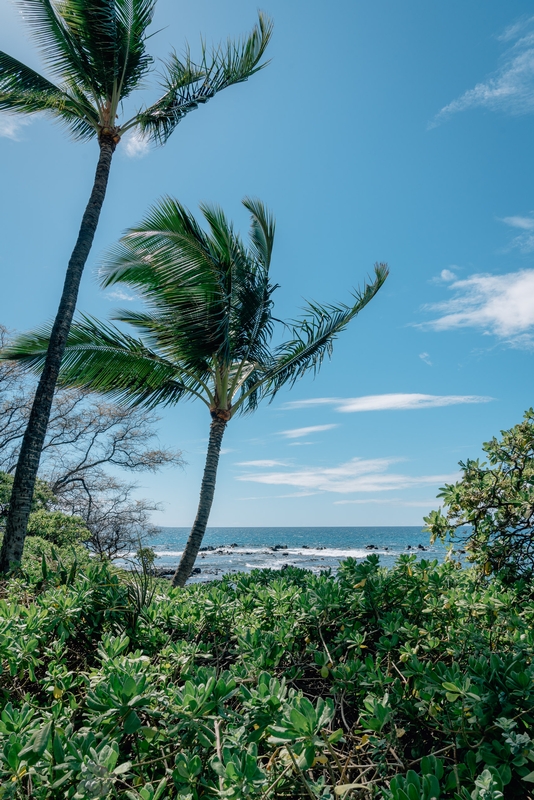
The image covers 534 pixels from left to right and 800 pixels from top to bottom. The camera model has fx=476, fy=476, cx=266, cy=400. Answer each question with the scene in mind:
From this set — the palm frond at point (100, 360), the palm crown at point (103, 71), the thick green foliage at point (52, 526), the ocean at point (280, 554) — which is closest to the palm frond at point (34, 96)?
the palm crown at point (103, 71)

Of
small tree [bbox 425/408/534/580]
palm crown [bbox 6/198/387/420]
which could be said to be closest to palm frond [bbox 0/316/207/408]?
→ palm crown [bbox 6/198/387/420]

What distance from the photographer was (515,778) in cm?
126

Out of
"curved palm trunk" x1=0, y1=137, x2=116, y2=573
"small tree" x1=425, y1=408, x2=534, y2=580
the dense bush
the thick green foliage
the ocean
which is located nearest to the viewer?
the dense bush

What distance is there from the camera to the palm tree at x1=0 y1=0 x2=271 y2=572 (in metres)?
6.58

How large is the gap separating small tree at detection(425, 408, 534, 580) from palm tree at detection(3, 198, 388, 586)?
5.09 meters

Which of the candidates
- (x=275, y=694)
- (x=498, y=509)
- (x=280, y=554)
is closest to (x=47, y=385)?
(x=498, y=509)

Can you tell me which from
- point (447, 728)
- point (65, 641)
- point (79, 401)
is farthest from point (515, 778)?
point (79, 401)

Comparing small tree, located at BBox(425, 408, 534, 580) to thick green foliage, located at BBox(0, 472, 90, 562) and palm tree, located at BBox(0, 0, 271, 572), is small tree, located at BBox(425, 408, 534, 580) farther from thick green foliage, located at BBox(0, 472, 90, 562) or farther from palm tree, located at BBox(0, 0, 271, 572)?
thick green foliage, located at BBox(0, 472, 90, 562)

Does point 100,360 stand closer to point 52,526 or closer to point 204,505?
point 204,505

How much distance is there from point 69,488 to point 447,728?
18403mm

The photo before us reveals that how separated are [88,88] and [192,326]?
14.4ft

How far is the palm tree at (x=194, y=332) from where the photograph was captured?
25.1ft

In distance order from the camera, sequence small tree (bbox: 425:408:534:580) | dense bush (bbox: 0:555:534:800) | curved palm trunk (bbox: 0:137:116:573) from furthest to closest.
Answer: curved palm trunk (bbox: 0:137:116:573), small tree (bbox: 425:408:534:580), dense bush (bbox: 0:555:534:800)

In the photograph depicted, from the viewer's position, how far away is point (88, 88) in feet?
26.4
